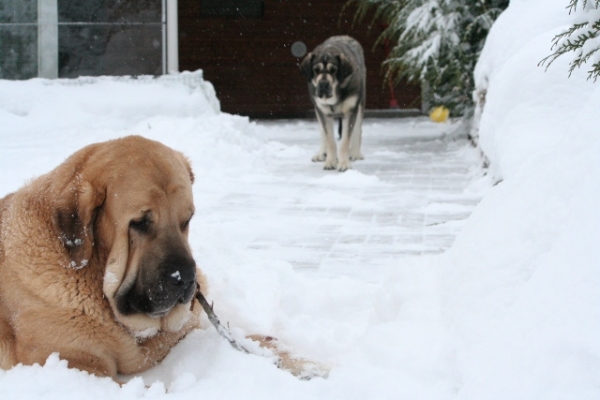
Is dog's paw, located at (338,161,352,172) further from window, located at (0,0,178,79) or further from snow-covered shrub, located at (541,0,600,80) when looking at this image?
snow-covered shrub, located at (541,0,600,80)

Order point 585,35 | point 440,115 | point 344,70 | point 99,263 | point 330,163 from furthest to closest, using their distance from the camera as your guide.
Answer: point 440,115 < point 344,70 < point 330,163 < point 585,35 < point 99,263

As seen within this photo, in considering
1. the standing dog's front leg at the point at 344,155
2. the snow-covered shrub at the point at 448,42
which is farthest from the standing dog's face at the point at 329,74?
the snow-covered shrub at the point at 448,42

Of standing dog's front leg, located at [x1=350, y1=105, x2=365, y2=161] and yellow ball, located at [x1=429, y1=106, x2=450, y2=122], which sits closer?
standing dog's front leg, located at [x1=350, y1=105, x2=365, y2=161]

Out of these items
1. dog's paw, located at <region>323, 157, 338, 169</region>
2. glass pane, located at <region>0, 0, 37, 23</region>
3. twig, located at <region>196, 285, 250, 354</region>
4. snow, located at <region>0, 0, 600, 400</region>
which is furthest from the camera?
glass pane, located at <region>0, 0, 37, 23</region>

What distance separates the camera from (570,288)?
2.24 meters

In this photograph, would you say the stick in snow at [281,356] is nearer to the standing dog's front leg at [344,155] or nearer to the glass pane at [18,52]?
the standing dog's front leg at [344,155]

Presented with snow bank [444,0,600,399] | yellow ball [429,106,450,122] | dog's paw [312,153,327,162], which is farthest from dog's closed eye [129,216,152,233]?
yellow ball [429,106,450,122]

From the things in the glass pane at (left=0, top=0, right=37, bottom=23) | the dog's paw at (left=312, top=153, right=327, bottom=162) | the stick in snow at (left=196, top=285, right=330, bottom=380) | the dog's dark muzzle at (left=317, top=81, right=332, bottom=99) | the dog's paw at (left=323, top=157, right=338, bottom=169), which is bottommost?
the dog's paw at (left=312, top=153, right=327, bottom=162)

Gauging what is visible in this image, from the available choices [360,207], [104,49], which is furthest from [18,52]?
[360,207]

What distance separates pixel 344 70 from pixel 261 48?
8.01 m

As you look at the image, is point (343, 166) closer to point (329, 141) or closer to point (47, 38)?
Answer: point (329, 141)

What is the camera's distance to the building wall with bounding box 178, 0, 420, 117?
61.0 ft

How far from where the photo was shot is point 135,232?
2.84 m

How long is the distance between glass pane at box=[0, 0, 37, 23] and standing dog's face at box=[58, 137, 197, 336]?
27.9 ft
